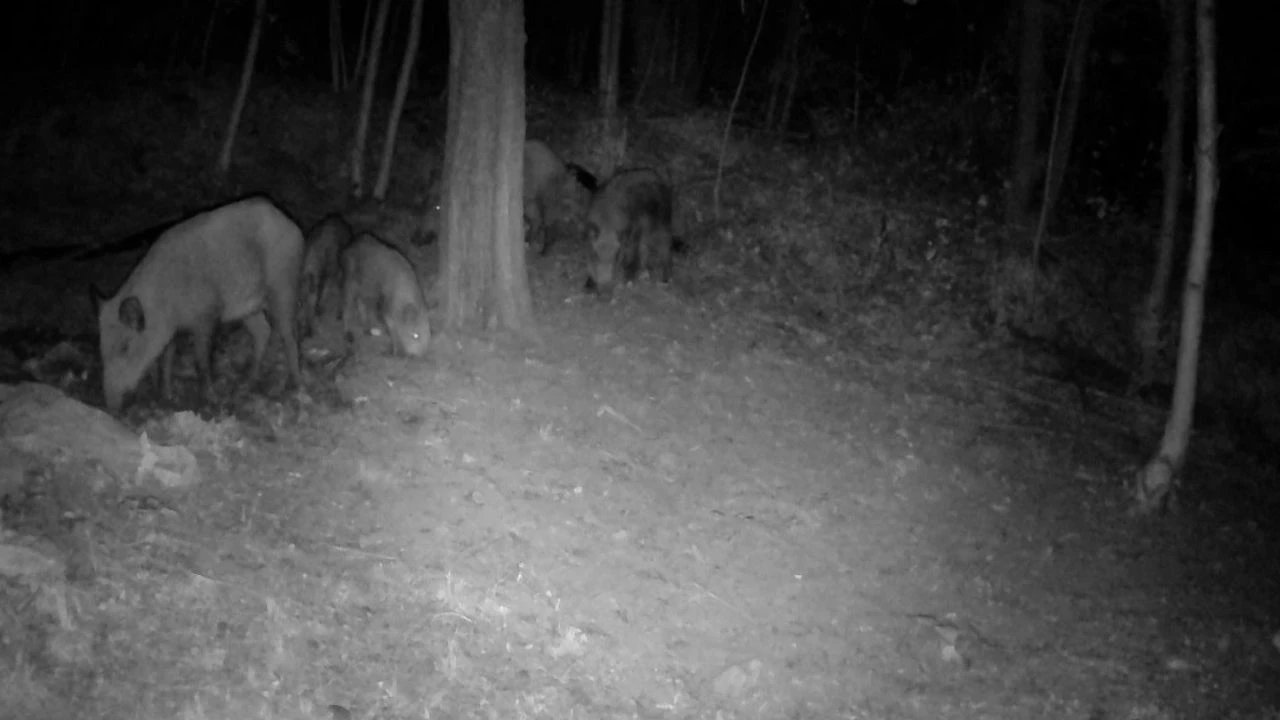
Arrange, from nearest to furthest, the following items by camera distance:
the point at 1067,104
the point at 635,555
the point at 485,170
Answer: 1. the point at 635,555
2. the point at 485,170
3. the point at 1067,104

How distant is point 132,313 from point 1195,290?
9788 millimetres

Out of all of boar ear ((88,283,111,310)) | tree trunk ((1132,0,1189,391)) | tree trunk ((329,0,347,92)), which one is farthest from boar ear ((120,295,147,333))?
tree trunk ((1132,0,1189,391))

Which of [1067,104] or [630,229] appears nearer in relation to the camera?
[630,229]

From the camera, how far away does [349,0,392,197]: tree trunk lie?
14.7m

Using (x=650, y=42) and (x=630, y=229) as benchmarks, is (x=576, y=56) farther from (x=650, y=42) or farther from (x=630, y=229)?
(x=630, y=229)

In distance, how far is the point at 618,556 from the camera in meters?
7.48

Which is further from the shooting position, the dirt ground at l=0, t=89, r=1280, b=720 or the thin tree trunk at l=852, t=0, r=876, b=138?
the thin tree trunk at l=852, t=0, r=876, b=138

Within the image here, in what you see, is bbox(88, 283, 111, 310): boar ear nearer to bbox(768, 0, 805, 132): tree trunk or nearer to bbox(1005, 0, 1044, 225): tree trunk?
bbox(1005, 0, 1044, 225): tree trunk

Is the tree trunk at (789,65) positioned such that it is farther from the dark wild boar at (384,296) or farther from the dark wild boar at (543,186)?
the dark wild boar at (384,296)

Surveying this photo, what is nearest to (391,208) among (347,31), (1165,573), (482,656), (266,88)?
(266,88)

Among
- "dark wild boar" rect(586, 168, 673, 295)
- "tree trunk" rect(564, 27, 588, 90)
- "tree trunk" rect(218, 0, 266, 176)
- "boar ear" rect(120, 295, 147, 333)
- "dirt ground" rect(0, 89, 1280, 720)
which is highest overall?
"tree trunk" rect(564, 27, 588, 90)

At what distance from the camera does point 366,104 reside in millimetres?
14844

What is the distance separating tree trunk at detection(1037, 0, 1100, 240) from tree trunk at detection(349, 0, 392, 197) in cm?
979

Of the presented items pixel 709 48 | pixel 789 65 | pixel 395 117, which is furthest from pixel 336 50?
pixel 709 48
